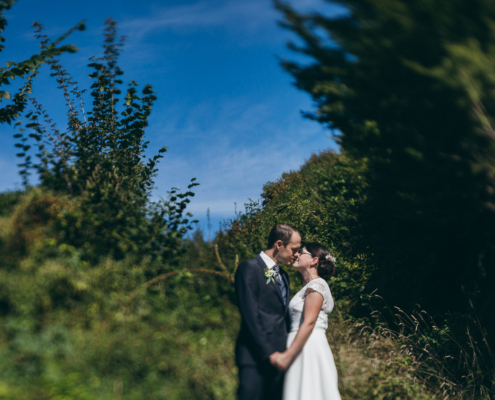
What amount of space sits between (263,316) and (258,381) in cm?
63

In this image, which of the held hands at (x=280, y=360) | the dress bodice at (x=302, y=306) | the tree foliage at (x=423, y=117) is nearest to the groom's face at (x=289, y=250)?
the dress bodice at (x=302, y=306)

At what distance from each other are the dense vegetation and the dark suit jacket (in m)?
0.25

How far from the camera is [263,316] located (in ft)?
11.8

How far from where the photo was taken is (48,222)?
3471 millimetres

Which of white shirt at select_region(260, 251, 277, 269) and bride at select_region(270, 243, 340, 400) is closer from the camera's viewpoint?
bride at select_region(270, 243, 340, 400)

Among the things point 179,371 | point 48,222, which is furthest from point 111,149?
point 179,371

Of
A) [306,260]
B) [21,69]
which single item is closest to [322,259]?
[306,260]

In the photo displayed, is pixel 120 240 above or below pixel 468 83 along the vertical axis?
below

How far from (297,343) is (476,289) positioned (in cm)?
343

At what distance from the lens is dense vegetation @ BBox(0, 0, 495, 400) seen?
9.10 ft

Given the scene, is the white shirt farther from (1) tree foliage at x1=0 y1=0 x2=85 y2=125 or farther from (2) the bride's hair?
(1) tree foliage at x1=0 y1=0 x2=85 y2=125

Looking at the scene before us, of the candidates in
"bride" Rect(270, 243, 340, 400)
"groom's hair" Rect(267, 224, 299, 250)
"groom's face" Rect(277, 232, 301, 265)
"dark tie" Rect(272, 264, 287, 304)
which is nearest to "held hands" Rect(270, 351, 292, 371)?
"bride" Rect(270, 243, 340, 400)

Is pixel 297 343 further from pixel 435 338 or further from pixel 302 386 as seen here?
pixel 435 338

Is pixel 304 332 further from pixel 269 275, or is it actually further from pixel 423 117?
pixel 423 117
